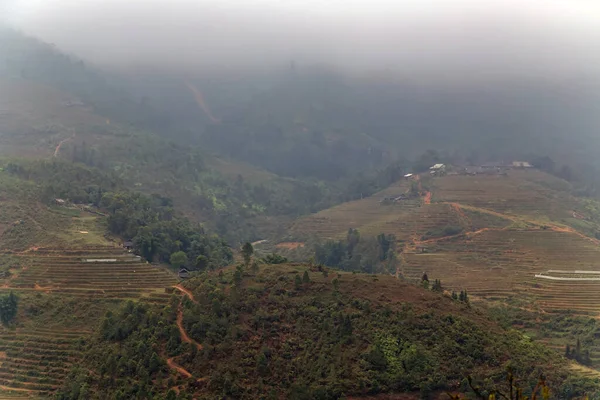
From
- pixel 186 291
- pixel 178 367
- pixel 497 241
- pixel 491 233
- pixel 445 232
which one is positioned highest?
pixel 491 233

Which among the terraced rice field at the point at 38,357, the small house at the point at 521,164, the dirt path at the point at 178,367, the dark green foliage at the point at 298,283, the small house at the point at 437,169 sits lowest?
the terraced rice field at the point at 38,357

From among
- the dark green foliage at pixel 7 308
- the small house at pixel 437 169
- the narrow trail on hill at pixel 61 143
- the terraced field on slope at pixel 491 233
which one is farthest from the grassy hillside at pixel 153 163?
the dark green foliage at pixel 7 308

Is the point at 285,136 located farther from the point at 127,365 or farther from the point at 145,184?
the point at 127,365

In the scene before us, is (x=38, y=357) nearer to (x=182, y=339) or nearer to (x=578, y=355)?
(x=182, y=339)

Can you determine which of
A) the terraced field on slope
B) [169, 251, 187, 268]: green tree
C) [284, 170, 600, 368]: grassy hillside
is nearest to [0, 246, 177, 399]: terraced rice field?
[169, 251, 187, 268]: green tree

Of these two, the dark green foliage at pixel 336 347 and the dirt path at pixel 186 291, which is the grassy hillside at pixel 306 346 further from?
the dirt path at pixel 186 291

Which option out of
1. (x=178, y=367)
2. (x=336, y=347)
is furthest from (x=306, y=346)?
(x=178, y=367)
